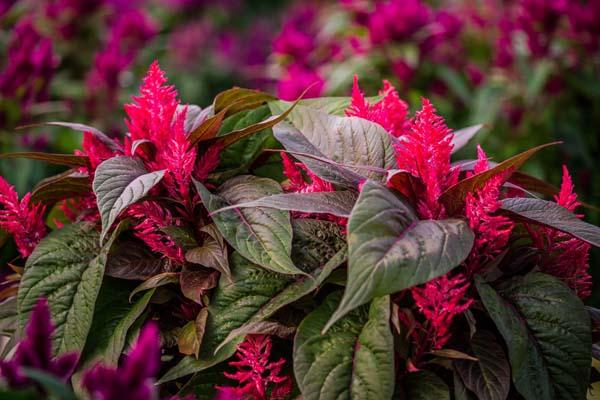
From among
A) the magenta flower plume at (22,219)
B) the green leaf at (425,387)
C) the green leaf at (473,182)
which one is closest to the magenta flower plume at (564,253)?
the green leaf at (473,182)

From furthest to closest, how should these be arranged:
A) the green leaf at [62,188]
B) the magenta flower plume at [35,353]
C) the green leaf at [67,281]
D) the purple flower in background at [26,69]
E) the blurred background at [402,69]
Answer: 1. the blurred background at [402,69]
2. the purple flower in background at [26,69]
3. the green leaf at [62,188]
4. the green leaf at [67,281]
5. the magenta flower plume at [35,353]

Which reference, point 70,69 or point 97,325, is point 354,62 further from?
point 97,325

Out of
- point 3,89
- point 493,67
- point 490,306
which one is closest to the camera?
point 490,306

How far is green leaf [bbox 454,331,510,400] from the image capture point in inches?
36.5

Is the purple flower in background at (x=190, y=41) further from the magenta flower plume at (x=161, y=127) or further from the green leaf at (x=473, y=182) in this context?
the green leaf at (x=473, y=182)

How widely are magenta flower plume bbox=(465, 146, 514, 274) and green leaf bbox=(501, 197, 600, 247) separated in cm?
3

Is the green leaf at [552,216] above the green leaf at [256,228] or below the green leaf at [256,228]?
below

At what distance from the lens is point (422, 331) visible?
3.12ft

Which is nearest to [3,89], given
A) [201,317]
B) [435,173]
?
[201,317]

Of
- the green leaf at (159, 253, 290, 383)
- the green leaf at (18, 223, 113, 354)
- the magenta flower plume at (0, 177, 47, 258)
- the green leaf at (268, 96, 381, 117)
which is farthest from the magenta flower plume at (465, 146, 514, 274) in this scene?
the magenta flower plume at (0, 177, 47, 258)

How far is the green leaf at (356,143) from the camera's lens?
1.05 m

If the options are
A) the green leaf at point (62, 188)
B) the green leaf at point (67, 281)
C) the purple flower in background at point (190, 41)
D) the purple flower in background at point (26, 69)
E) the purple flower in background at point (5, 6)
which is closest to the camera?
the green leaf at point (67, 281)

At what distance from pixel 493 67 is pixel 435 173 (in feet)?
7.45

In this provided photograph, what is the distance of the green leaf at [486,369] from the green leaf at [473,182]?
18 centimetres
